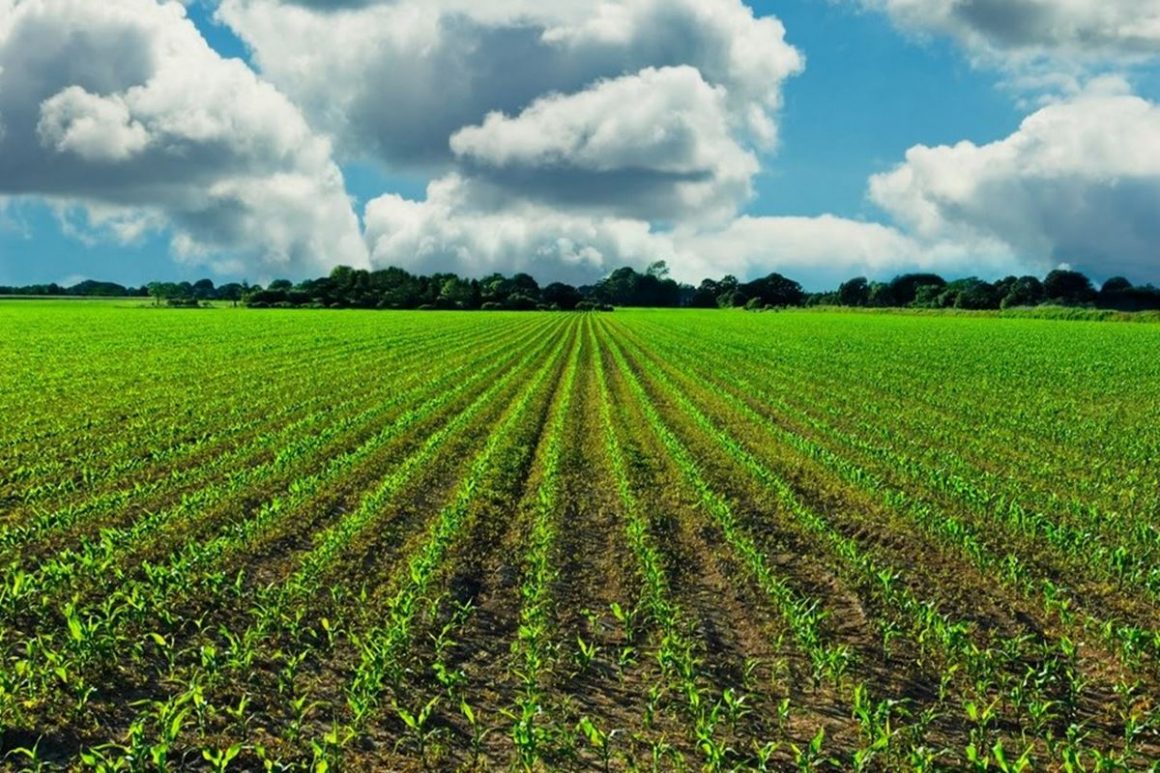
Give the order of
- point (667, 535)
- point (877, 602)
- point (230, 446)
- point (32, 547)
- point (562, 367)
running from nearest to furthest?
point (877, 602), point (32, 547), point (667, 535), point (230, 446), point (562, 367)

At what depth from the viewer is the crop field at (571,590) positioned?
22.2 ft

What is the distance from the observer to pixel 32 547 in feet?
35.7

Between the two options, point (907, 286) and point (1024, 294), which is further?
point (907, 286)

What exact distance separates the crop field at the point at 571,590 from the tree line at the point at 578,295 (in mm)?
114988

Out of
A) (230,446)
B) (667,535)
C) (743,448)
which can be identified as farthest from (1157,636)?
(230,446)

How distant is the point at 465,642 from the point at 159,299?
17543 cm

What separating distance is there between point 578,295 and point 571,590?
160 metres

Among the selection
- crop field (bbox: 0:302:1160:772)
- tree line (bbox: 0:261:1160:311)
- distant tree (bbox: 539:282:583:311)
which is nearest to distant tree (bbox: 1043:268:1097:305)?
tree line (bbox: 0:261:1160:311)

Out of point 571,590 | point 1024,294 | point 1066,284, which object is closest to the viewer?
point 571,590

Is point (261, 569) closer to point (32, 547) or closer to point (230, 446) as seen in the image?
point (32, 547)

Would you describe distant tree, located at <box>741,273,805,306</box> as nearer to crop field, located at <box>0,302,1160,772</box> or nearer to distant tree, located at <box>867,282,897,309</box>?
distant tree, located at <box>867,282,897,309</box>

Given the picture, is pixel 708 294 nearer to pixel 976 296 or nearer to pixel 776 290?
pixel 776 290

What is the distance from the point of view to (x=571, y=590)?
10.0 m

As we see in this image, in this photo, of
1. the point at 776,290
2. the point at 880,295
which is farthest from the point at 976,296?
the point at 776,290
